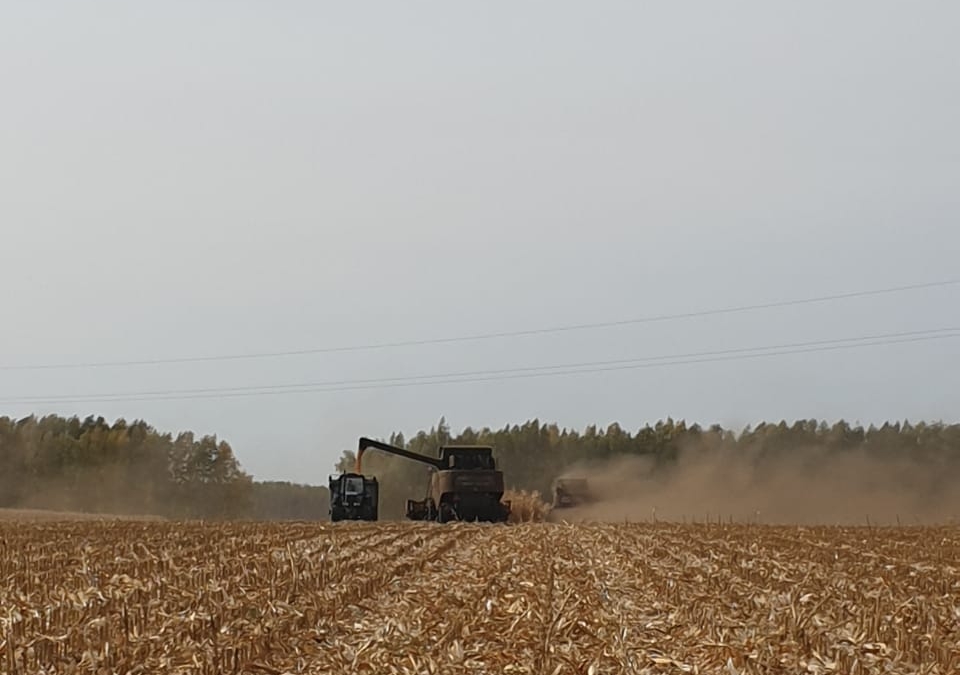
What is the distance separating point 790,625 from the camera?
410 inches

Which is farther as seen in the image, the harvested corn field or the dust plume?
the dust plume

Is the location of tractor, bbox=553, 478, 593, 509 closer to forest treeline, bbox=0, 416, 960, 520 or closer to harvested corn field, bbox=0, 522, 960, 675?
forest treeline, bbox=0, 416, 960, 520

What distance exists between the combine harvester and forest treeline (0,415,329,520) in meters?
36.4

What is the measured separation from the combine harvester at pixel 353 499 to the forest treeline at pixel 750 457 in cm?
2056

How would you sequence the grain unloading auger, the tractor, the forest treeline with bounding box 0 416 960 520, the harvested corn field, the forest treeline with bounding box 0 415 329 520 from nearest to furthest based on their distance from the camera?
the harvested corn field → the grain unloading auger → the tractor → the forest treeline with bounding box 0 416 960 520 → the forest treeline with bounding box 0 415 329 520

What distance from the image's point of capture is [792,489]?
5825cm

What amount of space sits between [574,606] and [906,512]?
45637 millimetres

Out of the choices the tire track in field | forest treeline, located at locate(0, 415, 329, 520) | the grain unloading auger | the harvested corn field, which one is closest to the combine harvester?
the grain unloading auger

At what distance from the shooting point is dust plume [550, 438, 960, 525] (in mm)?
54500

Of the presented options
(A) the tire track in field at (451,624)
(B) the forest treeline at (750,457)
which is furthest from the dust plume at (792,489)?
(A) the tire track in field at (451,624)

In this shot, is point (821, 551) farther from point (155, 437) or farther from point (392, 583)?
point (155, 437)

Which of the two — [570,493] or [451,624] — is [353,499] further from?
[451,624]

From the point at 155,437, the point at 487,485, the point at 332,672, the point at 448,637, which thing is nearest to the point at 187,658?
the point at 332,672

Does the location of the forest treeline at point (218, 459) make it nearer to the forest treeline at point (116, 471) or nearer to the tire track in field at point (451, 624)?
the forest treeline at point (116, 471)
